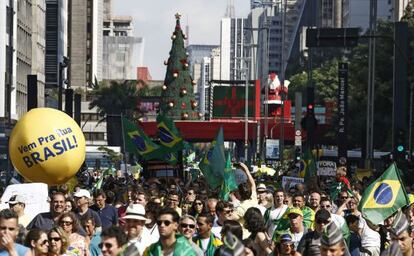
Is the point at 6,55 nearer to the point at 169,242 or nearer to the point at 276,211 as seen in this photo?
the point at 276,211

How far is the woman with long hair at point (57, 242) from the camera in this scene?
12.9m

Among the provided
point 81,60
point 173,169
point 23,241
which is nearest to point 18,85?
point 173,169

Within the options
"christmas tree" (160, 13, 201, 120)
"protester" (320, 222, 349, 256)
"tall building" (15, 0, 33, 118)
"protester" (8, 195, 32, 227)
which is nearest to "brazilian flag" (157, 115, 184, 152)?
"protester" (8, 195, 32, 227)

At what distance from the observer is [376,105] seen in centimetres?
7825

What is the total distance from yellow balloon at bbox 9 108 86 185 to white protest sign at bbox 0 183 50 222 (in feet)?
0.76

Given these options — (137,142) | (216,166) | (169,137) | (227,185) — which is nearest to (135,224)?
(227,185)

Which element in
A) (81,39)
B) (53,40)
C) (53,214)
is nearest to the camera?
(53,214)

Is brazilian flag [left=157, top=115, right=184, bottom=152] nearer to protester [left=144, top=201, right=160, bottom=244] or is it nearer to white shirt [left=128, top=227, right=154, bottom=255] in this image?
protester [left=144, top=201, right=160, bottom=244]

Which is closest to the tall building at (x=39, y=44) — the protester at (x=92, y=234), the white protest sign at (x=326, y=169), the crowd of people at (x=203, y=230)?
the white protest sign at (x=326, y=169)

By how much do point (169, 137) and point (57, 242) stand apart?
22.9m

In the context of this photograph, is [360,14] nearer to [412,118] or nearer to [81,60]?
[81,60]

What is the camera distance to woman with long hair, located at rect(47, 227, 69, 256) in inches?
506

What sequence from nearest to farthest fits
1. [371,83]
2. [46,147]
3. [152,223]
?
[152,223] < [46,147] < [371,83]

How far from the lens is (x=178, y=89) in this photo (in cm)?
9881
